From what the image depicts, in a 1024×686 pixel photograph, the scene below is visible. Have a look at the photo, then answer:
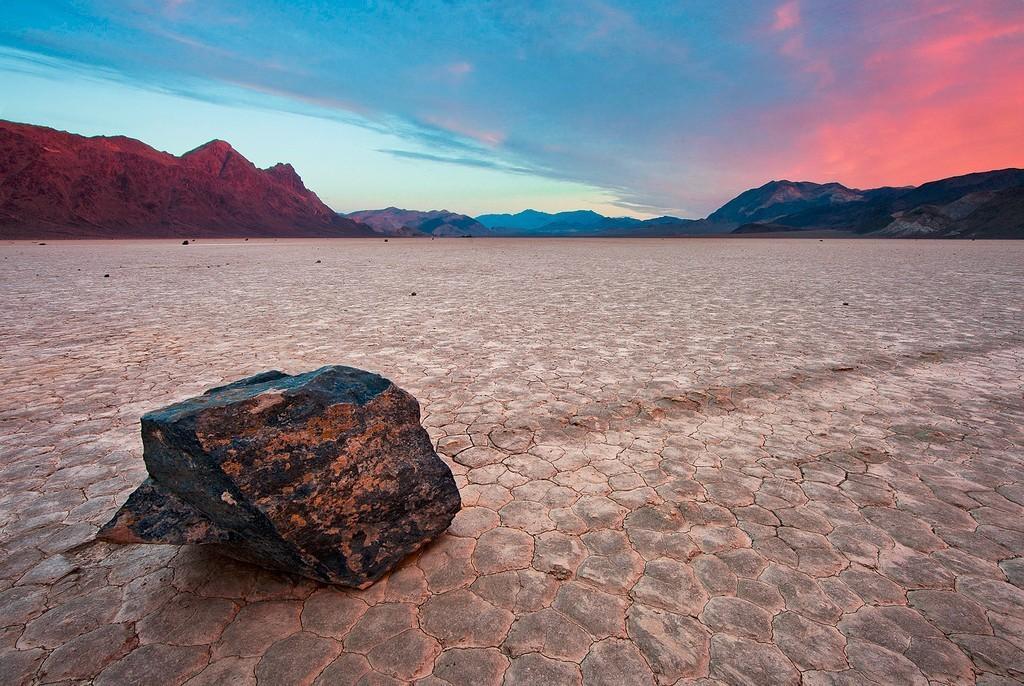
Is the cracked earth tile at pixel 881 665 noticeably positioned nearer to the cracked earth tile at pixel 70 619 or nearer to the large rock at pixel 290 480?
the large rock at pixel 290 480

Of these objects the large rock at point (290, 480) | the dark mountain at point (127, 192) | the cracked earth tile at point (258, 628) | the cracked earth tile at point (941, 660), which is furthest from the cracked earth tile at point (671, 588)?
the dark mountain at point (127, 192)

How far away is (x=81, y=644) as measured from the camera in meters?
2.31

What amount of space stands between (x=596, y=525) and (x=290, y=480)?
1.96m

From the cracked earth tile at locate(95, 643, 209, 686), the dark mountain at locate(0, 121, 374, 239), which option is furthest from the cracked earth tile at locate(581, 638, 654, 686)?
the dark mountain at locate(0, 121, 374, 239)

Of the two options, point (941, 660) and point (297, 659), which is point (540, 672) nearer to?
point (297, 659)

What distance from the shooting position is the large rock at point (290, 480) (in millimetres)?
2389

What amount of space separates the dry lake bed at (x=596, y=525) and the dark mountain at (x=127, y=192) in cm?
8821

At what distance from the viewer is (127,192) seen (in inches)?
3489

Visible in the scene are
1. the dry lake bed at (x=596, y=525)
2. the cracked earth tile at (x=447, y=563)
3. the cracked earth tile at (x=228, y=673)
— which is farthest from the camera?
the cracked earth tile at (x=447, y=563)

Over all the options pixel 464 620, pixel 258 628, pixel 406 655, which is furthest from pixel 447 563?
pixel 258 628

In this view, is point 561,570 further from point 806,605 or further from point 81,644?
point 81,644

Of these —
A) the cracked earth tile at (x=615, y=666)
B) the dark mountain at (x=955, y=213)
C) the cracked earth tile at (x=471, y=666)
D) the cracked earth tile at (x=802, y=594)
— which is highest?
the dark mountain at (x=955, y=213)

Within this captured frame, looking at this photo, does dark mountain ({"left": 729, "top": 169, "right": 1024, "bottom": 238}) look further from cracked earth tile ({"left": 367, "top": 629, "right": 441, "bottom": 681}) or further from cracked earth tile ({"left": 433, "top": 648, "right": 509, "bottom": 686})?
cracked earth tile ({"left": 367, "top": 629, "right": 441, "bottom": 681})

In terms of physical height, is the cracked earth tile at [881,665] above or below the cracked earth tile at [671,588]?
above
